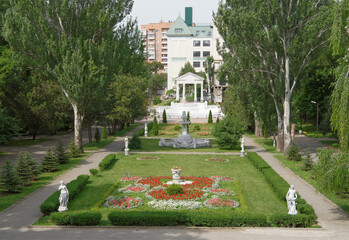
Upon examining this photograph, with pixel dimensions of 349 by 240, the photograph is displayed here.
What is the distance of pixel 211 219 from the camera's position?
551 inches

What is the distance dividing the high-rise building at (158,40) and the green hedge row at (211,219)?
12602 centimetres

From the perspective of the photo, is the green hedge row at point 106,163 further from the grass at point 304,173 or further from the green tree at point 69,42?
the grass at point 304,173

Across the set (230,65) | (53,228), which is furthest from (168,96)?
(53,228)

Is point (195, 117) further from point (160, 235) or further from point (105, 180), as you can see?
point (160, 235)

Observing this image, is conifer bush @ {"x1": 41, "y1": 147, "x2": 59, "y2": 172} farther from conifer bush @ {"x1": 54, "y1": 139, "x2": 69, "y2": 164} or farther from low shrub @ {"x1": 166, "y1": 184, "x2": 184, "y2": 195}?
low shrub @ {"x1": 166, "y1": 184, "x2": 184, "y2": 195}

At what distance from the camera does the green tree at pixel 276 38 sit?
2673 cm

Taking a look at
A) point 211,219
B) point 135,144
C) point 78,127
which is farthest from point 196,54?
point 211,219

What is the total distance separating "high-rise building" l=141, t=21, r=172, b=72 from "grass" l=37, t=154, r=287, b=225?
112781 mm

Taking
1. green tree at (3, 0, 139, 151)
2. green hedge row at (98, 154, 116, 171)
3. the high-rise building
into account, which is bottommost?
green hedge row at (98, 154, 116, 171)

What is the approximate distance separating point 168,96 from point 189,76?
2434 centimetres

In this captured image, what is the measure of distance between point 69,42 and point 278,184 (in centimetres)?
1992

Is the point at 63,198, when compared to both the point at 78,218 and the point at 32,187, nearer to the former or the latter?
the point at 78,218

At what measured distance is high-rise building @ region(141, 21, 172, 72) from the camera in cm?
13838

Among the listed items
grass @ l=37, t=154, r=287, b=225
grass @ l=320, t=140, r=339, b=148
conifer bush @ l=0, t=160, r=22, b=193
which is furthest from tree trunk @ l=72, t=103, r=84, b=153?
grass @ l=320, t=140, r=339, b=148
